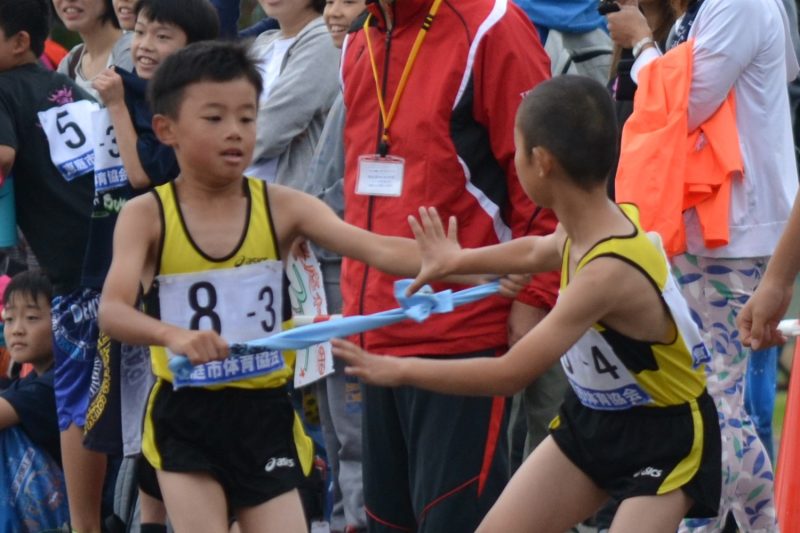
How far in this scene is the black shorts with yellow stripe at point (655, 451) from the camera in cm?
457

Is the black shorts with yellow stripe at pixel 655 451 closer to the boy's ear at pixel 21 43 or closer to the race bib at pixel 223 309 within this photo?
the race bib at pixel 223 309

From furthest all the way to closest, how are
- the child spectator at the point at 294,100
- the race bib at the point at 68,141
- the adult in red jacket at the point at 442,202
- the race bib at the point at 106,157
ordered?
1. the child spectator at the point at 294,100
2. the race bib at the point at 68,141
3. the race bib at the point at 106,157
4. the adult in red jacket at the point at 442,202

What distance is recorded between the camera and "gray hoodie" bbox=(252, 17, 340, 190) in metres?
6.74

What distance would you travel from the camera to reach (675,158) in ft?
18.3

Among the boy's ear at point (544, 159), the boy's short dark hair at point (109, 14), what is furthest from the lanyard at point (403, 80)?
the boy's short dark hair at point (109, 14)

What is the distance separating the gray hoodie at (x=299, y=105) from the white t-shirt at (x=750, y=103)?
1.73m

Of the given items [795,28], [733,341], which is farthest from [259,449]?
[795,28]

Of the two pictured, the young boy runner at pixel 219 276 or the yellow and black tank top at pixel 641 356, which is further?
the young boy runner at pixel 219 276

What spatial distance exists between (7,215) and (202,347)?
2.53 metres

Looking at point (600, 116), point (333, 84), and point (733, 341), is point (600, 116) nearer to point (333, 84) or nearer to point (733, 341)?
point (733, 341)

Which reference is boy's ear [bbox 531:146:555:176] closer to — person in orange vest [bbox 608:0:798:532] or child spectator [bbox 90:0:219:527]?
person in orange vest [bbox 608:0:798:532]

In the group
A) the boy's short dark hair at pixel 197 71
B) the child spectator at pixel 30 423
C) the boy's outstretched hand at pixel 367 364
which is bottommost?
the child spectator at pixel 30 423

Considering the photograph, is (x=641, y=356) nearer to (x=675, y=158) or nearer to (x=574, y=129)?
(x=574, y=129)

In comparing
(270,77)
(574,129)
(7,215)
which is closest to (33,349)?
(7,215)
